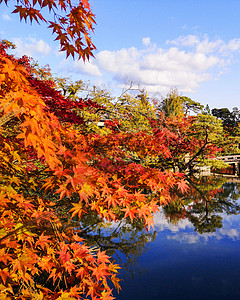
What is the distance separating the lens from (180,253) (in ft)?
20.6

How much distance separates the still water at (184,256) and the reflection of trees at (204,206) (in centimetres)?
4

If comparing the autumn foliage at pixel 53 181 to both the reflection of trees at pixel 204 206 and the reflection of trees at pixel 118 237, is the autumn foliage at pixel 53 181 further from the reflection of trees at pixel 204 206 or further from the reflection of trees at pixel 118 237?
the reflection of trees at pixel 204 206

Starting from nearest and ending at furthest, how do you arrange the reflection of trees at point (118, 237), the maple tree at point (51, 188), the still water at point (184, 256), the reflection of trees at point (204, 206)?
the maple tree at point (51, 188)
the still water at point (184, 256)
the reflection of trees at point (118, 237)
the reflection of trees at point (204, 206)

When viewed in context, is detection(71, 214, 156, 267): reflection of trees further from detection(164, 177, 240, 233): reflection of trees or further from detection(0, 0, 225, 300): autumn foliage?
detection(0, 0, 225, 300): autumn foliage

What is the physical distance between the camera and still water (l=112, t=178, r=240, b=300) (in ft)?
15.3

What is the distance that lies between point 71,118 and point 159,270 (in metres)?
4.08

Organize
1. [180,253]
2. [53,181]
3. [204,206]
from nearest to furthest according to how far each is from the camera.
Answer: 1. [53,181]
2. [180,253]
3. [204,206]

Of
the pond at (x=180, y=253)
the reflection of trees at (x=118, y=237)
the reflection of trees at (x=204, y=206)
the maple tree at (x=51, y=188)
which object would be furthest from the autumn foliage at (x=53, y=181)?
the reflection of trees at (x=204, y=206)

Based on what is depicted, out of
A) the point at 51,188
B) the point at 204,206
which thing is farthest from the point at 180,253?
the point at 51,188

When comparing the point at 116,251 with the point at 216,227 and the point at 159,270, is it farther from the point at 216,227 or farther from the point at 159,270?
the point at 216,227

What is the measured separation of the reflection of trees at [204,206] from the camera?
858 cm

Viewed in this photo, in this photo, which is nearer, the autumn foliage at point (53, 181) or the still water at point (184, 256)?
the autumn foliage at point (53, 181)

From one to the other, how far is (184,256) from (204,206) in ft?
15.6

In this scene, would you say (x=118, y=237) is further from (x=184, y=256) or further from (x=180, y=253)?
(x=184, y=256)
